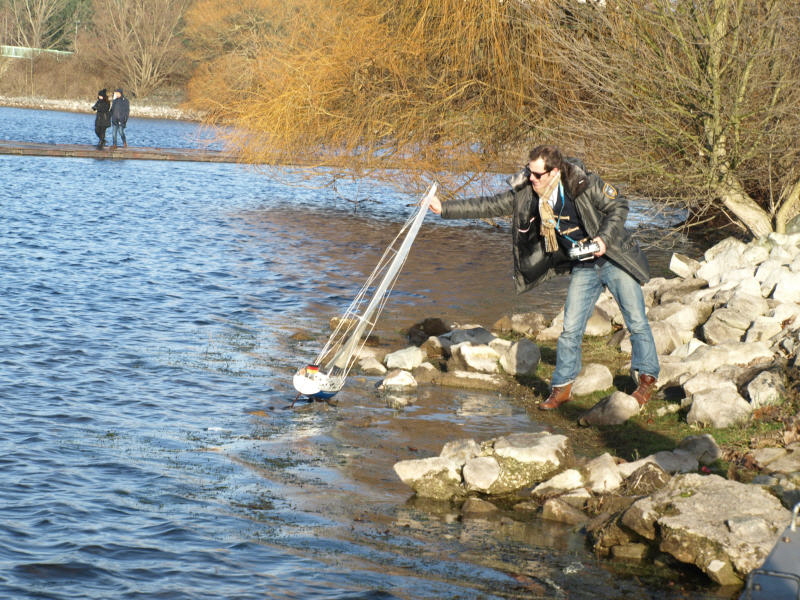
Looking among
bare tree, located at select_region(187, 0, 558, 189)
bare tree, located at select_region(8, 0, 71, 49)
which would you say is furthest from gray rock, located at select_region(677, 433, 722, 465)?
bare tree, located at select_region(8, 0, 71, 49)

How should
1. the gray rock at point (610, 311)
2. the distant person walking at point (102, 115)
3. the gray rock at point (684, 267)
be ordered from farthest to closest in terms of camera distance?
the distant person walking at point (102, 115) < the gray rock at point (684, 267) < the gray rock at point (610, 311)

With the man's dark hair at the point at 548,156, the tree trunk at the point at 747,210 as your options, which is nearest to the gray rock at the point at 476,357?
the man's dark hair at the point at 548,156

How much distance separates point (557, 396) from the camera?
29.3ft

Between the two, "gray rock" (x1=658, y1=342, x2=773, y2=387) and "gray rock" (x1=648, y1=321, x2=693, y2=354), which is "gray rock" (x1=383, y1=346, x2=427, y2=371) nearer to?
"gray rock" (x1=648, y1=321, x2=693, y2=354)

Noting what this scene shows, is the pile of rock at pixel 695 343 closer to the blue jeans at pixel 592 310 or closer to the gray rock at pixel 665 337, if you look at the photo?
the gray rock at pixel 665 337

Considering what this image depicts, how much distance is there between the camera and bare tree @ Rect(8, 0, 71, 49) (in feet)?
318

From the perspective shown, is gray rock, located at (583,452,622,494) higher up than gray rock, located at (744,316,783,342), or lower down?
lower down

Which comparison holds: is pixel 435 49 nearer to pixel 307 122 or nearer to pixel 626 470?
pixel 307 122

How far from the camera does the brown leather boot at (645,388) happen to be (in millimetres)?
8633

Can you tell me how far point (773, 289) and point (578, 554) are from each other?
6.42 meters

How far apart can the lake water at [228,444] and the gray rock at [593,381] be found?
0.63m

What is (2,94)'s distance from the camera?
85062 mm

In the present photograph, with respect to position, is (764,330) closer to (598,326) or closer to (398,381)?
(598,326)

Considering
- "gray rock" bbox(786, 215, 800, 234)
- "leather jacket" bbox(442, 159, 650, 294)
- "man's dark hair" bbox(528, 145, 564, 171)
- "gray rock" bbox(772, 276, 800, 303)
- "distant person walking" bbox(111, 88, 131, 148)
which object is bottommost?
"gray rock" bbox(772, 276, 800, 303)
